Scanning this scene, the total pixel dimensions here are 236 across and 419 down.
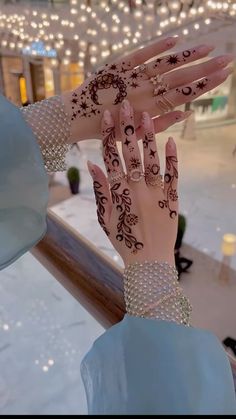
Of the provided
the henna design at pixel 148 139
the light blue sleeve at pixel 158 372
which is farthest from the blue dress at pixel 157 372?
the henna design at pixel 148 139

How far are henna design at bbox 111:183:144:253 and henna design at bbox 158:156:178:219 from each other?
0.14ft

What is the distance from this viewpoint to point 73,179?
11.9 feet

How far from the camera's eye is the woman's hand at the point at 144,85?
567 mm

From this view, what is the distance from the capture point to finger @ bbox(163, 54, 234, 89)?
0.56 m

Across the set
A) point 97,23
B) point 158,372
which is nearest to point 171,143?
point 158,372

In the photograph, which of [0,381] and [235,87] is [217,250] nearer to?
[0,381]

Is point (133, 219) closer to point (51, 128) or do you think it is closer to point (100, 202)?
point (100, 202)

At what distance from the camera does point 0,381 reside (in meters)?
1.30

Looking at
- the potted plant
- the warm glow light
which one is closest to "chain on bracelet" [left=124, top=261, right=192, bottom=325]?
the warm glow light

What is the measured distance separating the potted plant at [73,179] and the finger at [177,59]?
3.06 m

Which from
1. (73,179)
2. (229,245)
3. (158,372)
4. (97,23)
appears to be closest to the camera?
(158,372)

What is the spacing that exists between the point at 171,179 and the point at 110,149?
10cm

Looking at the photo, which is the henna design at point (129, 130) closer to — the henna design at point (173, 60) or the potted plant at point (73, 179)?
the henna design at point (173, 60)

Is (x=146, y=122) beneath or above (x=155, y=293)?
above
